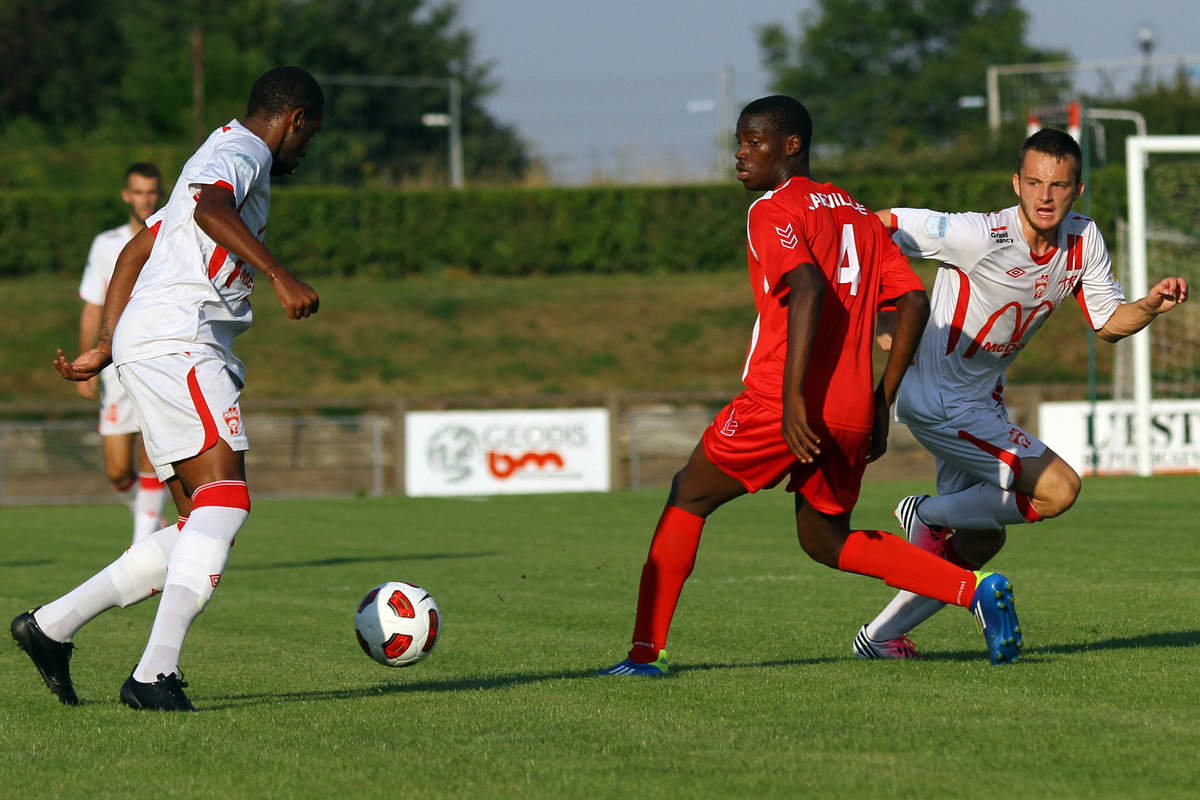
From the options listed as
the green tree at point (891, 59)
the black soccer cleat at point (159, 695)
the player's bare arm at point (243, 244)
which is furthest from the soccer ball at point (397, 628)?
the green tree at point (891, 59)

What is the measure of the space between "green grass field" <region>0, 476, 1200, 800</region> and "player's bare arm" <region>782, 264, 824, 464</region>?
833mm

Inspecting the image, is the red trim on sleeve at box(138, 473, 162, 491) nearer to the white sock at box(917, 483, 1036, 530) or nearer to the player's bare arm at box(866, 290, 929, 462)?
the white sock at box(917, 483, 1036, 530)

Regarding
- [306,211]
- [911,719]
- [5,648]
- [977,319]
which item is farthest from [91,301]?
[306,211]

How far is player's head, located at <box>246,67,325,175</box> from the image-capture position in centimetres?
555

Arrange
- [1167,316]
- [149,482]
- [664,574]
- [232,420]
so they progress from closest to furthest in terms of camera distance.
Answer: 1. [232,420]
2. [664,574]
3. [149,482]
4. [1167,316]

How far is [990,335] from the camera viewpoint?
6.62m

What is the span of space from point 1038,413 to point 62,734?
18911 mm

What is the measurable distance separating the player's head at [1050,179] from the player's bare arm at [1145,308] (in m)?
0.46

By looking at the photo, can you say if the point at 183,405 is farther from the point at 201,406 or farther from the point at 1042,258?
the point at 1042,258

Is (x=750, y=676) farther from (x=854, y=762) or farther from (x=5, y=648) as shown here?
(x=5, y=648)

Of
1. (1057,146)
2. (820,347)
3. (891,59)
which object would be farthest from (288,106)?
(891,59)

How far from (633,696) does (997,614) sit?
1298 mm

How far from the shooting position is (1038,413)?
22.4 meters

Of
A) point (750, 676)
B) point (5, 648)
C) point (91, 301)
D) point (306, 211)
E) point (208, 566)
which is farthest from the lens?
point (306, 211)
